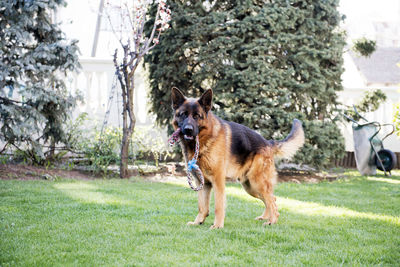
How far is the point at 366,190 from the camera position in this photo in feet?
23.3

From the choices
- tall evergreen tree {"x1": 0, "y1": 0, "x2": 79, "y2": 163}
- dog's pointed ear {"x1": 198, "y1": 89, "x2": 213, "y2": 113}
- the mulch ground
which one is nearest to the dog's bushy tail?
dog's pointed ear {"x1": 198, "y1": 89, "x2": 213, "y2": 113}

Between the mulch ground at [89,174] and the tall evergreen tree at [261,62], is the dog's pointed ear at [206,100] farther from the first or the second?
the mulch ground at [89,174]

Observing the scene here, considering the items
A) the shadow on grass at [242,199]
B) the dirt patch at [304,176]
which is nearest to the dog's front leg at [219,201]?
the shadow on grass at [242,199]

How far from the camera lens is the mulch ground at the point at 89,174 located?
7.25 metres

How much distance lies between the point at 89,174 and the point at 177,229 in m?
4.60

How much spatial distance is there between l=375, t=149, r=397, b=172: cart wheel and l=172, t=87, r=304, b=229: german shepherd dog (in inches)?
205

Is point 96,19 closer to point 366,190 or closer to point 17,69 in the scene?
point 17,69

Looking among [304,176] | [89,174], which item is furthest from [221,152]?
[304,176]

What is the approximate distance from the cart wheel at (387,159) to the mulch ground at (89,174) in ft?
3.00

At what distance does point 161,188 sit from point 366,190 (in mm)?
3558

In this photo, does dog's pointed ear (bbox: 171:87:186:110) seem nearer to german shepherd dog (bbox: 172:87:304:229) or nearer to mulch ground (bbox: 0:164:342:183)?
german shepherd dog (bbox: 172:87:304:229)

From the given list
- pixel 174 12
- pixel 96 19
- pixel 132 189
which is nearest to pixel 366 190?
pixel 132 189

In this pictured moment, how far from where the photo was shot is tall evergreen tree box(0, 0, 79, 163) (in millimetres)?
7230

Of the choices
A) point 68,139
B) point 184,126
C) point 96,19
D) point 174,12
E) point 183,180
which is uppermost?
point 96,19
